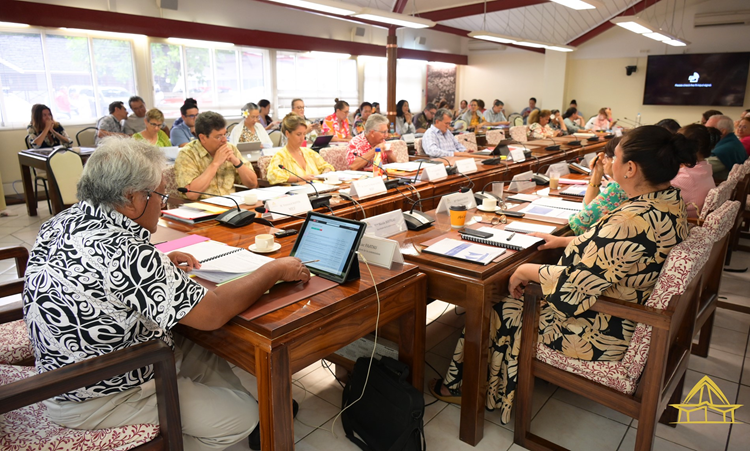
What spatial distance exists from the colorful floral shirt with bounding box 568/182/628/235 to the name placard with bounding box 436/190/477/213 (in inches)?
20.3

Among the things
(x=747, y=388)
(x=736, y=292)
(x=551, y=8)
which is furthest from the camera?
(x=551, y=8)

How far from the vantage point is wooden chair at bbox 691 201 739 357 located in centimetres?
168

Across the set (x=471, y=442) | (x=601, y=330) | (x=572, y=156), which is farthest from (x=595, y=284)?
(x=572, y=156)

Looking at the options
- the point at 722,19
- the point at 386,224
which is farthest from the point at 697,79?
the point at 386,224

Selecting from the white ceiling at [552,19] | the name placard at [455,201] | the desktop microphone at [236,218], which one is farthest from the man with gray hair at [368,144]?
the white ceiling at [552,19]

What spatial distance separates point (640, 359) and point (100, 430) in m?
1.59

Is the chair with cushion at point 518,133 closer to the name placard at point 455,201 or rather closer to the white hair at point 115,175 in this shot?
the name placard at point 455,201

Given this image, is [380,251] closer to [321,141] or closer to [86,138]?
[321,141]

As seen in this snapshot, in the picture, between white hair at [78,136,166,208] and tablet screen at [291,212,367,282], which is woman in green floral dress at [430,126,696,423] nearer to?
tablet screen at [291,212,367,282]

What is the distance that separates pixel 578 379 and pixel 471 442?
18.7 inches

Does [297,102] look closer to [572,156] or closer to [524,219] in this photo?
[572,156]

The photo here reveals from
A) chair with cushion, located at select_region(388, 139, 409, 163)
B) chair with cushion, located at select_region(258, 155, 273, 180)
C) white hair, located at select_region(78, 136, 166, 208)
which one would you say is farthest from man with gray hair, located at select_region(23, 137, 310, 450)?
chair with cushion, located at select_region(388, 139, 409, 163)

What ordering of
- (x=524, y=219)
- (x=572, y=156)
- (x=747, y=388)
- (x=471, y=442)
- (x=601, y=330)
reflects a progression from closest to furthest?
(x=601, y=330), (x=471, y=442), (x=747, y=388), (x=524, y=219), (x=572, y=156)

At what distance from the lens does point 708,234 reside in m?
1.61
